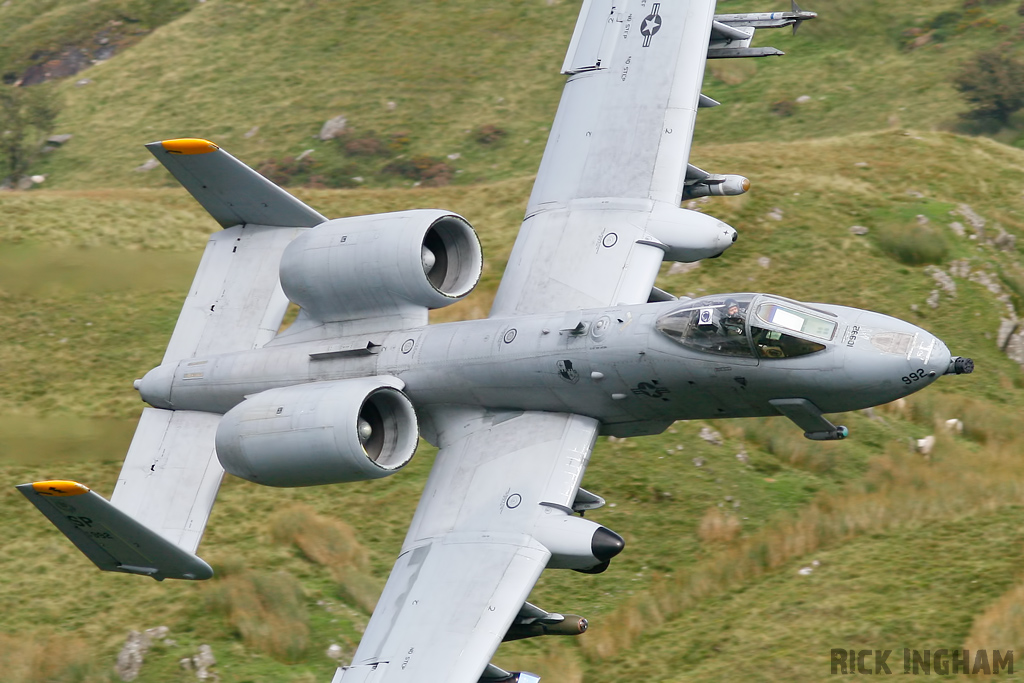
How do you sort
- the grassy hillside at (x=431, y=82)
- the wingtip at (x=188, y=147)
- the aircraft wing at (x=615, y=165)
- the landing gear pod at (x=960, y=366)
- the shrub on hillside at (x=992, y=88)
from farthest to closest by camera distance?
the grassy hillside at (x=431, y=82), the shrub on hillside at (x=992, y=88), the wingtip at (x=188, y=147), the aircraft wing at (x=615, y=165), the landing gear pod at (x=960, y=366)

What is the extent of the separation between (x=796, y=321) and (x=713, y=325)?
3.33ft

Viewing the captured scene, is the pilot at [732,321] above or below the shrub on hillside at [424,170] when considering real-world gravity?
above

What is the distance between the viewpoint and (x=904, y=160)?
29422 mm

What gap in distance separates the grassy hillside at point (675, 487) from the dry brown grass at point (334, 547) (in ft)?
0.17

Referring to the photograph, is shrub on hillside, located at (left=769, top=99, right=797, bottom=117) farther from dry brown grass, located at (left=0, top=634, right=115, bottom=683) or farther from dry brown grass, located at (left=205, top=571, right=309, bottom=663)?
dry brown grass, located at (left=0, top=634, right=115, bottom=683)

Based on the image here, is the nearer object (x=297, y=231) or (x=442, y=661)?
(x=442, y=661)

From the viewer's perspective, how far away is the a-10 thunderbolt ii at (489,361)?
47.3 ft

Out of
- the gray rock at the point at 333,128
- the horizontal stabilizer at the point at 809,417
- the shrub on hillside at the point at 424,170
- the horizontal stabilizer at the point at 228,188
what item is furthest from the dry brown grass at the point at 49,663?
the gray rock at the point at 333,128

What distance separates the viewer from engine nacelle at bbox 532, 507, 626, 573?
14.4 meters

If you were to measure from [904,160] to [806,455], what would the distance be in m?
11.2

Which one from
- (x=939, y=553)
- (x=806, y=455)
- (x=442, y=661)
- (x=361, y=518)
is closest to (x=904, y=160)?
(x=806, y=455)

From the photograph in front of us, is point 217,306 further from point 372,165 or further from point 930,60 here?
point 930,60

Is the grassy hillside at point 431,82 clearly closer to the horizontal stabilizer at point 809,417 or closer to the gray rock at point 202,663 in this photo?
the gray rock at point 202,663

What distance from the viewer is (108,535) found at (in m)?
15.8
